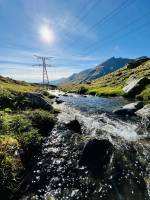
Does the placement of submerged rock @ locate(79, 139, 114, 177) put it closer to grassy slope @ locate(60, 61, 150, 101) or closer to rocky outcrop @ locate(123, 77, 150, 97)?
grassy slope @ locate(60, 61, 150, 101)

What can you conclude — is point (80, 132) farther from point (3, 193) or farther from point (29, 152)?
point (3, 193)

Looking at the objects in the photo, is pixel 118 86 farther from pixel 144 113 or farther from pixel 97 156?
pixel 97 156

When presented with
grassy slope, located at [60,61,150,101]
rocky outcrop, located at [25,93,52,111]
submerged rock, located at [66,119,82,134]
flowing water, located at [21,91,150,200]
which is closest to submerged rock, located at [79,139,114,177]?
flowing water, located at [21,91,150,200]

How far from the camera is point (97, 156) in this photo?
19.2 m

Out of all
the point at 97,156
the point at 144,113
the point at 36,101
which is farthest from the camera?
the point at 36,101

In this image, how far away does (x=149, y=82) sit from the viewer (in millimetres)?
70250

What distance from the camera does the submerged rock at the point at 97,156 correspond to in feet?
57.0

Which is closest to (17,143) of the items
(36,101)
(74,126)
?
(74,126)

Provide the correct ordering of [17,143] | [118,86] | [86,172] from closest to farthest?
[86,172] < [17,143] < [118,86]

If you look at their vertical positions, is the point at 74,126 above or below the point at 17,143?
below

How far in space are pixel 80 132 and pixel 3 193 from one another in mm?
14902

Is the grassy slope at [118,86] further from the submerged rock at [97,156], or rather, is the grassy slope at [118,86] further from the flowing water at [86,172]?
the submerged rock at [97,156]

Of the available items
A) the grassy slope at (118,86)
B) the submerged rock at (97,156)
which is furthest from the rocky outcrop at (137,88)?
the submerged rock at (97,156)

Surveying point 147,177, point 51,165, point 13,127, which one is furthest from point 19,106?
point 147,177
